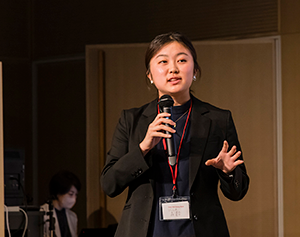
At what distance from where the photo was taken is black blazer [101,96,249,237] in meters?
1.42

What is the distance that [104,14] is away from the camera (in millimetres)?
4316

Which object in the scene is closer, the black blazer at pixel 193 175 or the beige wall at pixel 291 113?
the black blazer at pixel 193 175

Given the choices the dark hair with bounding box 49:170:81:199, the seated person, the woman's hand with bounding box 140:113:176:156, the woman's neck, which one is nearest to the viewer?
the woman's hand with bounding box 140:113:176:156

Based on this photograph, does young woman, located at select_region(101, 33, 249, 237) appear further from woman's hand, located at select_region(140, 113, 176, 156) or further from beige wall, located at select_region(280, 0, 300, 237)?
beige wall, located at select_region(280, 0, 300, 237)

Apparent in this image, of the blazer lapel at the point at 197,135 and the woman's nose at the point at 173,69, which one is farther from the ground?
the woman's nose at the point at 173,69

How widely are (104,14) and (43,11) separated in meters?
0.89

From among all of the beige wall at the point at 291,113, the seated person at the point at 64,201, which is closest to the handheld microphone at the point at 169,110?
the beige wall at the point at 291,113

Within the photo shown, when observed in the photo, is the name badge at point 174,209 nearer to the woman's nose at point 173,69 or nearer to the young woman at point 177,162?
the young woman at point 177,162

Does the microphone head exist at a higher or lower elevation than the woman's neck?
lower

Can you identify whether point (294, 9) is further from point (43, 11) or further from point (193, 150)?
point (43, 11)

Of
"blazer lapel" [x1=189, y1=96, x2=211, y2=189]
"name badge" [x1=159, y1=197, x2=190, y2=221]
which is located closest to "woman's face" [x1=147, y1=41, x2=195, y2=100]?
"blazer lapel" [x1=189, y1=96, x2=211, y2=189]

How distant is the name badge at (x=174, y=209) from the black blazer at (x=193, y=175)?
0.09ft

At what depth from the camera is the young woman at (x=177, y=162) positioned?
1404 mm

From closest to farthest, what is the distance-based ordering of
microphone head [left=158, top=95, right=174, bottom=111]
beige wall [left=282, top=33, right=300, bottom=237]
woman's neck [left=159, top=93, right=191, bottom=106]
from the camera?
1. microphone head [left=158, top=95, right=174, bottom=111]
2. woman's neck [left=159, top=93, right=191, bottom=106]
3. beige wall [left=282, top=33, right=300, bottom=237]
